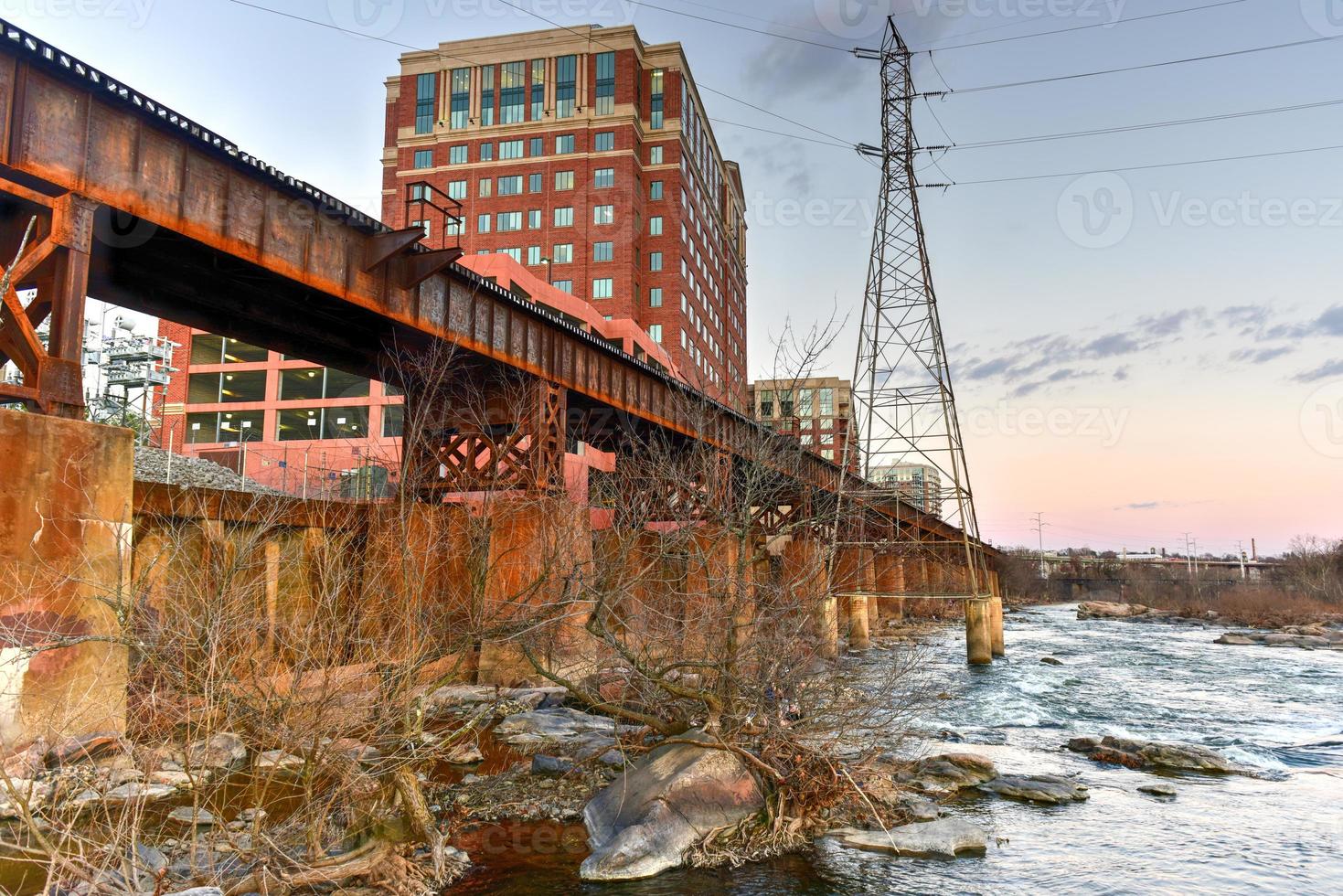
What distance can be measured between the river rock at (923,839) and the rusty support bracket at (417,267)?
13.4 m

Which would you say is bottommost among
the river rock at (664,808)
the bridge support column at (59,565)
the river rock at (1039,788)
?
the river rock at (1039,788)

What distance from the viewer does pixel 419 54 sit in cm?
8875

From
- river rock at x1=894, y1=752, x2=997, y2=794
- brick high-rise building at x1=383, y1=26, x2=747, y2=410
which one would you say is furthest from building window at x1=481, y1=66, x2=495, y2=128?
river rock at x1=894, y1=752, x2=997, y2=794

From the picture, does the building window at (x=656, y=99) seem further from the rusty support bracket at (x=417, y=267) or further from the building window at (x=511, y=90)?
the rusty support bracket at (x=417, y=267)

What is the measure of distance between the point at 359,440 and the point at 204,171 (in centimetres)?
4078

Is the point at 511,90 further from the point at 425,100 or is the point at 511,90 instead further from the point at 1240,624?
the point at 1240,624

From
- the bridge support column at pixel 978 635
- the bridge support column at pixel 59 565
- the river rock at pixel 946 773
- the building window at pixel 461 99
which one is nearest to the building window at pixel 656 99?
the building window at pixel 461 99

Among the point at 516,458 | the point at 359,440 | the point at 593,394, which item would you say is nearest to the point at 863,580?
the point at 593,394

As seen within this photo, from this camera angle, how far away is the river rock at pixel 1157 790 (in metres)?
13.0

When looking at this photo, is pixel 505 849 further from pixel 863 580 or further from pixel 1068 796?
pixel 863 580

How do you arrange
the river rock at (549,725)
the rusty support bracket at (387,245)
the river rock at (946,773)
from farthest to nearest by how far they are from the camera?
the rusty support bracket at (387,245) → the river rock at (549,725) → the river rock at (946,773)

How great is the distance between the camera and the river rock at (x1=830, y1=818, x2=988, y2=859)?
389 inches

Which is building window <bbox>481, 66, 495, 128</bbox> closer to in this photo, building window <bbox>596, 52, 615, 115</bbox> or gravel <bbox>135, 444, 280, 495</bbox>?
building window <bbox>596, 52, 615, 115</bbox>

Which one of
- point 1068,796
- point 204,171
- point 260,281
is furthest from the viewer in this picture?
point 260,281
